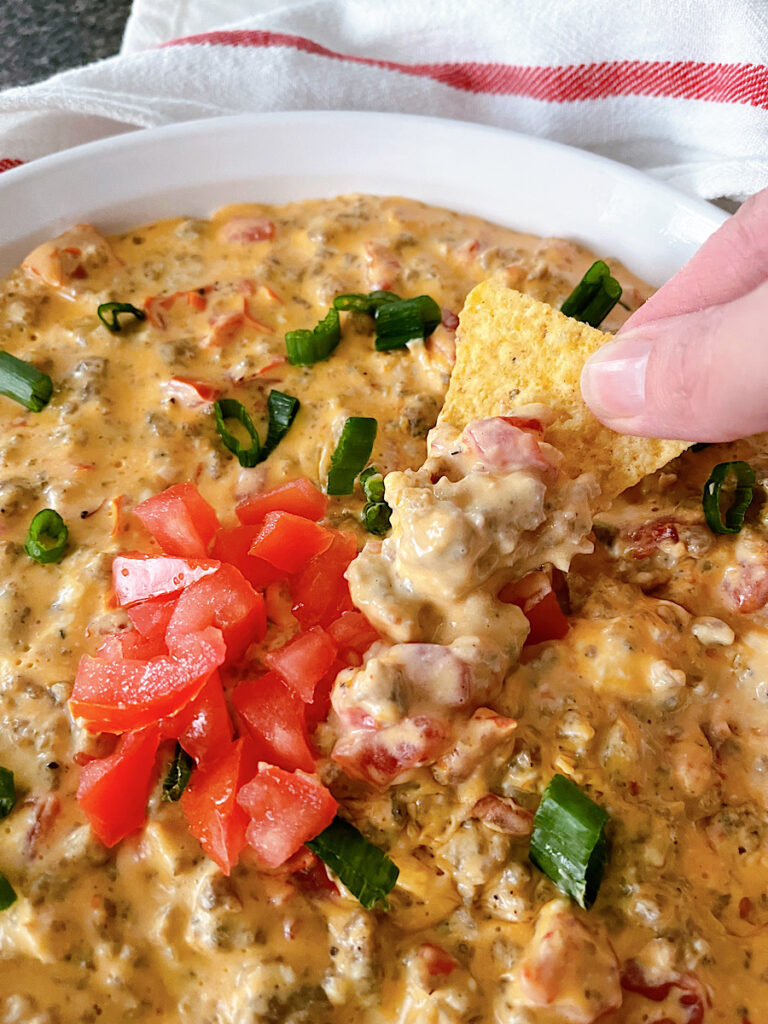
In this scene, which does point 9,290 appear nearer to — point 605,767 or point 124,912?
point 124,912

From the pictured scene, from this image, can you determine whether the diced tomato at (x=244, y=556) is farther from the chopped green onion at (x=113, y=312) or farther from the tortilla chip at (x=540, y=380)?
the chopped green onion at (x=113, y=312)

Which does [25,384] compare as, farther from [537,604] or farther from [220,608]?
[537,604]

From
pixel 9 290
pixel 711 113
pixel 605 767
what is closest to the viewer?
pixel 605 767

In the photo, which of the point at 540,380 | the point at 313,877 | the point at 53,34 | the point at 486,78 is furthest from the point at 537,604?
the point at 53,34

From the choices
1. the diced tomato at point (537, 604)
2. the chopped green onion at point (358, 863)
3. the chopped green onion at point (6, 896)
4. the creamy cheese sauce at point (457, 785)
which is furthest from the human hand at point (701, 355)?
the chopped green onion at point (6, 896)

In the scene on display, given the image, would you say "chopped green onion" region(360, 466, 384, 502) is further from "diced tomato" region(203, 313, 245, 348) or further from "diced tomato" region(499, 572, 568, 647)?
"diced tomato" region(203, 313, 245, 348)

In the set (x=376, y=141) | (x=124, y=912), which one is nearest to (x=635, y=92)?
(x=376, y=141)

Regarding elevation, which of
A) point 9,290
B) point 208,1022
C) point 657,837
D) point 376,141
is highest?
point 376,141
